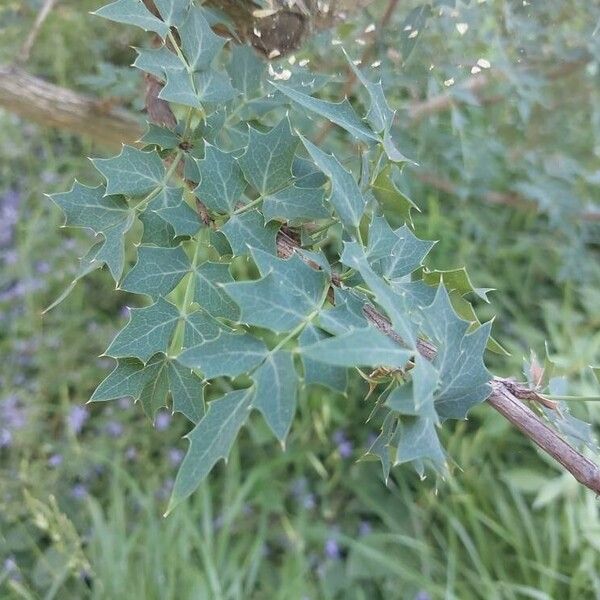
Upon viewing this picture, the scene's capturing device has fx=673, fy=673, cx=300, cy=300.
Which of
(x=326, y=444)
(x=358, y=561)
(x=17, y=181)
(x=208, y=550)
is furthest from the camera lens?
(x=17, y=181)

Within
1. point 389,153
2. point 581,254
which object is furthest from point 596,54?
point 389,153

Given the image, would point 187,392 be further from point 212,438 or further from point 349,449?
point 349,449

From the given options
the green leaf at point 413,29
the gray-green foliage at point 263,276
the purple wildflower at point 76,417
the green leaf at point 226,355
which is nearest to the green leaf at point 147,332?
the gray-green foliage at point 263,276

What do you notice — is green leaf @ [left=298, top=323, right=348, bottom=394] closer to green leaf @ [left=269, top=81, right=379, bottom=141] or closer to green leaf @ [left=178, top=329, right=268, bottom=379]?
green leaf @ [left=178, top=329, right=268, bottom=379]

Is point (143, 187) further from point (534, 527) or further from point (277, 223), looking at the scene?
point (534, 527)

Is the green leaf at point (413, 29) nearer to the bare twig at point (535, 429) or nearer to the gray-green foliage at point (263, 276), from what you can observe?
the gray-green foliage at point (263, 276)

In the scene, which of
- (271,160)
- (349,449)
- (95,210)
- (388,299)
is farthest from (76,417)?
(388,299)
